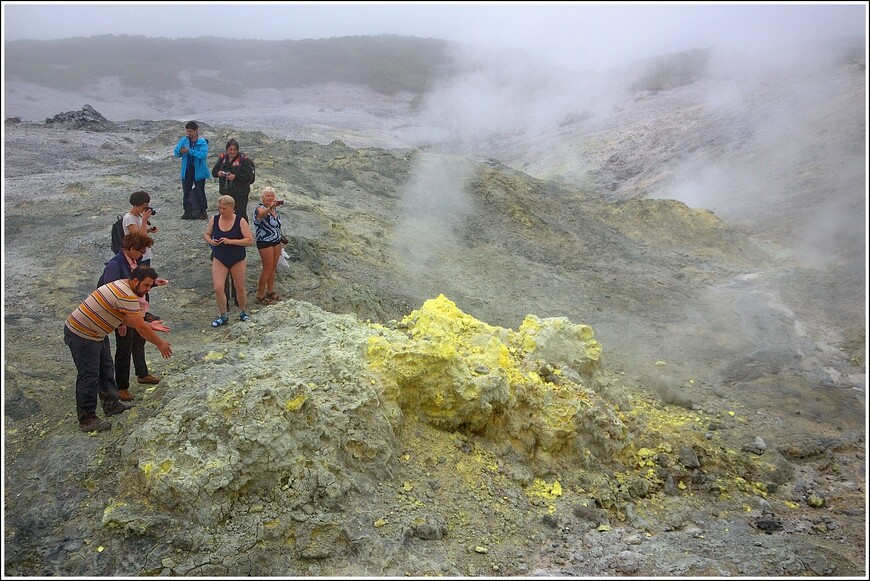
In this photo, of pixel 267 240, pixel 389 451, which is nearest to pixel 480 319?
pixel 267 240

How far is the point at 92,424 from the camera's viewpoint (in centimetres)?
364

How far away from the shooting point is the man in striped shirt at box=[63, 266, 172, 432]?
3.54 metres

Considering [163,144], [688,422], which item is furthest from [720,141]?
[163,144]

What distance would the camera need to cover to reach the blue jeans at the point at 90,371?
3576 mm

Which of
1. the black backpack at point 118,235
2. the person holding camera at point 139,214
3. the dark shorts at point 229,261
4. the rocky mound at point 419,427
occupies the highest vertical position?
the person holding camera at point 139,214

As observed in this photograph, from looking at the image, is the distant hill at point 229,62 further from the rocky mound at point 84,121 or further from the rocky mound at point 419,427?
the rocky mound at point 419,427

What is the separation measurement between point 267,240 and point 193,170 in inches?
94.4

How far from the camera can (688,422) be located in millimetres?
5770

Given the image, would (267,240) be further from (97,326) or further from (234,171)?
(97,326)

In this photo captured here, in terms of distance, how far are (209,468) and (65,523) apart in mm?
691

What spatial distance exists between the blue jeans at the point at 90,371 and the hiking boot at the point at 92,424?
2cm

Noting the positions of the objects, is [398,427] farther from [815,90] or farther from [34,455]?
[815,90]

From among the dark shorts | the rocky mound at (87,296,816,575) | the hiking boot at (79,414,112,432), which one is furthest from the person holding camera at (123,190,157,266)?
the hiking boot at (79,414,112,432)

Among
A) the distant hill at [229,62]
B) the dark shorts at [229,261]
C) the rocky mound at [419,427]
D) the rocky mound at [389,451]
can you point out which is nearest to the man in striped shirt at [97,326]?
the rocky mound at [419,427]
